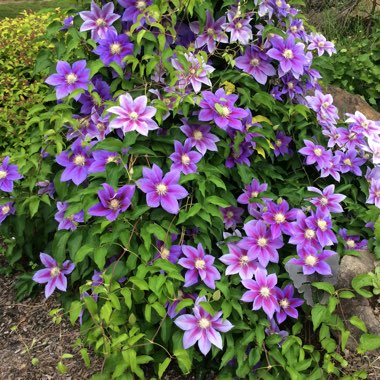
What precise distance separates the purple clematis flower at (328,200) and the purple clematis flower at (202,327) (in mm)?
593

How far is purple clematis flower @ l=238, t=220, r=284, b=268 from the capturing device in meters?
1.71

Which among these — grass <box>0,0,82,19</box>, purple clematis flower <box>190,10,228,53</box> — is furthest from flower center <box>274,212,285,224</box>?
grass <box>0,0,82,19</box>

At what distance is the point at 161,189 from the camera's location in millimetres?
1584

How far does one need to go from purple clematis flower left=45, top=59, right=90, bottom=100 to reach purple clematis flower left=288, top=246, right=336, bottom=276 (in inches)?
37.8

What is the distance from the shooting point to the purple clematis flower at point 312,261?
164 centimetres

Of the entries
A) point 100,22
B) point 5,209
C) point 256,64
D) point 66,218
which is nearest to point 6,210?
point 5,209

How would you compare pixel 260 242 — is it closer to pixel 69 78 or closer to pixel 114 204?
pixel 114 204

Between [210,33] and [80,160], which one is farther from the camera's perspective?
[210,33]

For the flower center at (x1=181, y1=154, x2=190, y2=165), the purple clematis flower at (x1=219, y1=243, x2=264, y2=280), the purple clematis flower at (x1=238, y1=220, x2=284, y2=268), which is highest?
the flower center at (x1=181, y1=154, x2=190, y2=165)

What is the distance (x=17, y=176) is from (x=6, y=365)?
70 centimetres

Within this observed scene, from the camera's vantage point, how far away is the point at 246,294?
5.31ft

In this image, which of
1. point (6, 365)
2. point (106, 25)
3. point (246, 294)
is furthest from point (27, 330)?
point (106, 25)

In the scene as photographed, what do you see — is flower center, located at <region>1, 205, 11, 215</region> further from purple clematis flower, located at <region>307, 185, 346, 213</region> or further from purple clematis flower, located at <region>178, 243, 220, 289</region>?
purple clematis flower, located at <region>307, 185, 346, 213</region>

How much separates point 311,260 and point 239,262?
246 mm
